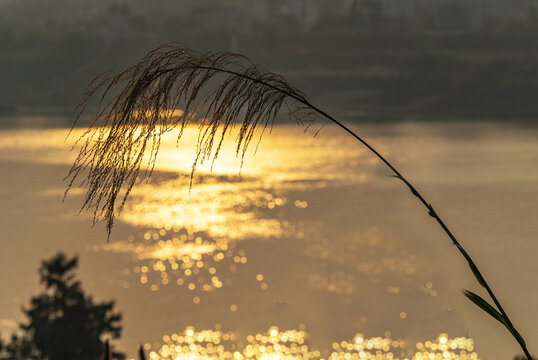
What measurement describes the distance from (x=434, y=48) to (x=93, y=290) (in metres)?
96.0

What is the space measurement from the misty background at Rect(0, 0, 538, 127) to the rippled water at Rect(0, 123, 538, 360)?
1412 inches

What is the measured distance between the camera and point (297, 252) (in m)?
69.0

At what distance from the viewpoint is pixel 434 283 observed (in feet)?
206

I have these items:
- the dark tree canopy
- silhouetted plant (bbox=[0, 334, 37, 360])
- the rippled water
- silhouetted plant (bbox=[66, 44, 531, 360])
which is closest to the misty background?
the rippled water

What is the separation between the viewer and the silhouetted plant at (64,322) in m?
25.3

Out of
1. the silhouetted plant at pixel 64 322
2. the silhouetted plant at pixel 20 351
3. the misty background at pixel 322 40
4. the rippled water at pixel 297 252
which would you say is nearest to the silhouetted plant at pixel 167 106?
the silhouetted plant at pixel 64 322

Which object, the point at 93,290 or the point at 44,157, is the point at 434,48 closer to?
the point at 44,157

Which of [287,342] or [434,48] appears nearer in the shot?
[287,342]

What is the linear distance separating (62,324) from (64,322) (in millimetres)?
266

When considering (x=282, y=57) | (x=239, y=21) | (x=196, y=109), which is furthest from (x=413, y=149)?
(x=196, y=109)

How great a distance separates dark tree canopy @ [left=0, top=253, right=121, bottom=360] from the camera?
25.3 meters

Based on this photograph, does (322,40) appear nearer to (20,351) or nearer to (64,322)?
(20,351)

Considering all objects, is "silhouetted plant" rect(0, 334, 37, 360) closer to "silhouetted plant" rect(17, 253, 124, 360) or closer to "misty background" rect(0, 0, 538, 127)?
"silhouetted plant" rect(17, 253, 124, 360)

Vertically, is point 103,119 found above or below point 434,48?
above
